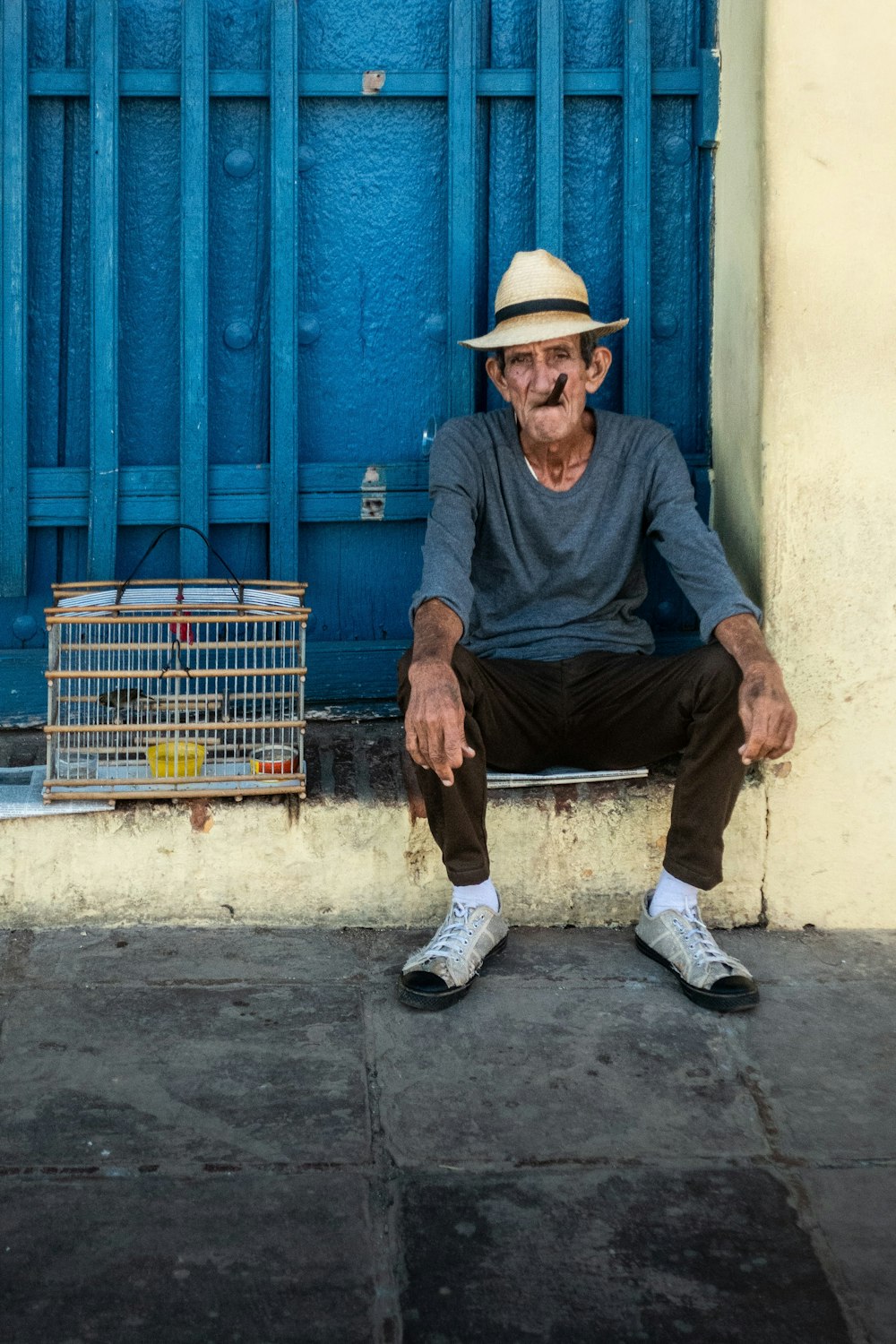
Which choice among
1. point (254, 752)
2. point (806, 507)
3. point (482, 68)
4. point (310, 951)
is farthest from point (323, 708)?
point (482, 68)

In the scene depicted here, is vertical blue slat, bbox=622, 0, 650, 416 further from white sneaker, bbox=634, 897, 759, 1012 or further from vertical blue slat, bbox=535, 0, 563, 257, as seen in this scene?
white sneaker, bbox=634, 897, 759, 1012

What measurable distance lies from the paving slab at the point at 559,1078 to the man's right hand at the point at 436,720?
1.67 feet

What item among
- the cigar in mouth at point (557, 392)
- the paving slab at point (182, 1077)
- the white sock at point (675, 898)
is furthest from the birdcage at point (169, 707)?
the white sock at point (675, 898)


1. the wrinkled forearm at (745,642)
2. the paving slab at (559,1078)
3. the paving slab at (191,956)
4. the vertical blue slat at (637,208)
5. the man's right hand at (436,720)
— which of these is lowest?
the paving slab at (559,1078)

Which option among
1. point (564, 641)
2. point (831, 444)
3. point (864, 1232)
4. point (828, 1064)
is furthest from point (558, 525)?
point (864, 1232)

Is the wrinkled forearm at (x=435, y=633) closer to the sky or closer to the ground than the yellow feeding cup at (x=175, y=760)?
closer to the sky

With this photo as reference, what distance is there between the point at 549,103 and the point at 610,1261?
9.18 ft

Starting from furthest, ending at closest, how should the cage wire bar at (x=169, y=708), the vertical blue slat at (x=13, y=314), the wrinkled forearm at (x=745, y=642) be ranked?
the vertical blue slat at (x=13, y=314), the cage wire bar at (x=169, y=708), the wrinkled forearm at (x=745, y=642)

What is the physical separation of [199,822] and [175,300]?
4.67 ft

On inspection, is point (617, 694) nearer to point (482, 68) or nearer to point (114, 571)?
point (114, 571)

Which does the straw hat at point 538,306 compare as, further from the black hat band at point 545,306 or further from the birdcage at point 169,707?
the birdcage at point 169,707

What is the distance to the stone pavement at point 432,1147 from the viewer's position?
1872 mm

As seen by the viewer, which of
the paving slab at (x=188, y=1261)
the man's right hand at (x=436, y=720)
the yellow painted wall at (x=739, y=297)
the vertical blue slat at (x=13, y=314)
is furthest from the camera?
the vertical blue slat at (x=13, y=314)

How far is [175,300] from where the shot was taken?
3.61m
